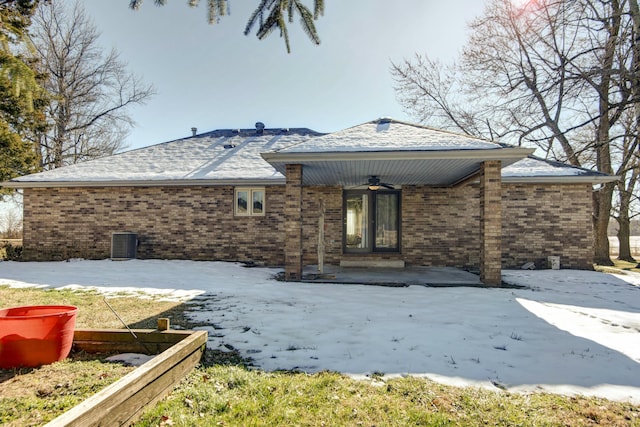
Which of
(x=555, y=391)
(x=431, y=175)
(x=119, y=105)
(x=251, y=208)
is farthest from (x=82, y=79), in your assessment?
(x=555, y=391)

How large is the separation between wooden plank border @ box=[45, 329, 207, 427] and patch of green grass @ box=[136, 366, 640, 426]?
0.11 m

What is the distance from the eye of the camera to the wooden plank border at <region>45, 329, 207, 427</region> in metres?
1.72

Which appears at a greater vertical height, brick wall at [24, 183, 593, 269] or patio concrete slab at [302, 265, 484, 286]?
brick wall at [24, 183, 593, 269]

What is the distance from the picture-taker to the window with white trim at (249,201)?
10.9 m

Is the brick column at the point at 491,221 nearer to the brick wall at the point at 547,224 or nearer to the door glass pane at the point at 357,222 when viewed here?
the brick wall at the point at 547,224

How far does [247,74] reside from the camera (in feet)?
34.7


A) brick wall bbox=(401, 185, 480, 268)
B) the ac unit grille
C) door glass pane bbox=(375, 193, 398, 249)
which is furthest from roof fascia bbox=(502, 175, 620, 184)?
the ac unit grille

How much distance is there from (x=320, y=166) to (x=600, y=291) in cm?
654

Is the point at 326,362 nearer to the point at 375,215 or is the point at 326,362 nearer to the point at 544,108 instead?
the point at 375,215

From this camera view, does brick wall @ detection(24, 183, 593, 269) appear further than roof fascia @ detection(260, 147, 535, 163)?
Yes

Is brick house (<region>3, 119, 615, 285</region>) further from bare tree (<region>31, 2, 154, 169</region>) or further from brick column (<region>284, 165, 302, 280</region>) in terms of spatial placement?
bare tree (<region>31, 2, 154, 169</region>)

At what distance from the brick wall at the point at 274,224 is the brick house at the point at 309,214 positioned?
31 mm

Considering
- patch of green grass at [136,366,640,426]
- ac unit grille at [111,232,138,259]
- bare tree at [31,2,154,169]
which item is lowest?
patch of green grass at [136,366,640,426]

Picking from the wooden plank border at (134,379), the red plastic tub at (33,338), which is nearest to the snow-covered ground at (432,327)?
the wooden plank border at (134,379)
